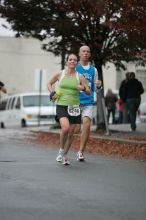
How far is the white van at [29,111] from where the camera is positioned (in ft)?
111

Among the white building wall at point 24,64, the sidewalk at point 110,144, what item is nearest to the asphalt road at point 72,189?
the sidewalk at point 110,144

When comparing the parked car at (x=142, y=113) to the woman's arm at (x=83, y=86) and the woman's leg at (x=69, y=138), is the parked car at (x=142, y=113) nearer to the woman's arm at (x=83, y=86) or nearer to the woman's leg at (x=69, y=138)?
the woman's leg at (x=69, y=138)

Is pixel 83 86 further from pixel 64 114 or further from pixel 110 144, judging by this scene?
pixel 110 144

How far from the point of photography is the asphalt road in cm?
773

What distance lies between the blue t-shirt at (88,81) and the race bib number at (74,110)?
41 cm

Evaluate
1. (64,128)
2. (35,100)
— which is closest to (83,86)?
(64,128)

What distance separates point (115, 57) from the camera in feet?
70.8

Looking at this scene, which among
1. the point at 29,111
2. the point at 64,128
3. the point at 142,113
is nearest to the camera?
the point at 64,128

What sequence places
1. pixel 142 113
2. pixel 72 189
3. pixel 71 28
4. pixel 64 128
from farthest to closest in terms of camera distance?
1. pixel 142 113
2. pixel 71 28
3. pixel 64 128
4. pixel 72 189

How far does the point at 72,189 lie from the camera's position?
940cm

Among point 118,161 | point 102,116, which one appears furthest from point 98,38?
point 118,161

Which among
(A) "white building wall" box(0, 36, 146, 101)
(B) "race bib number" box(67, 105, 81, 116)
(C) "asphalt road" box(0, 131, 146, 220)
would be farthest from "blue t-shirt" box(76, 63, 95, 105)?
(A) "white building wall" box(0, 36, 146, 101)

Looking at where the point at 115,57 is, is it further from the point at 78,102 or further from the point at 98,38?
the point at 78,102

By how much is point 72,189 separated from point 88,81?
12.4 ft
